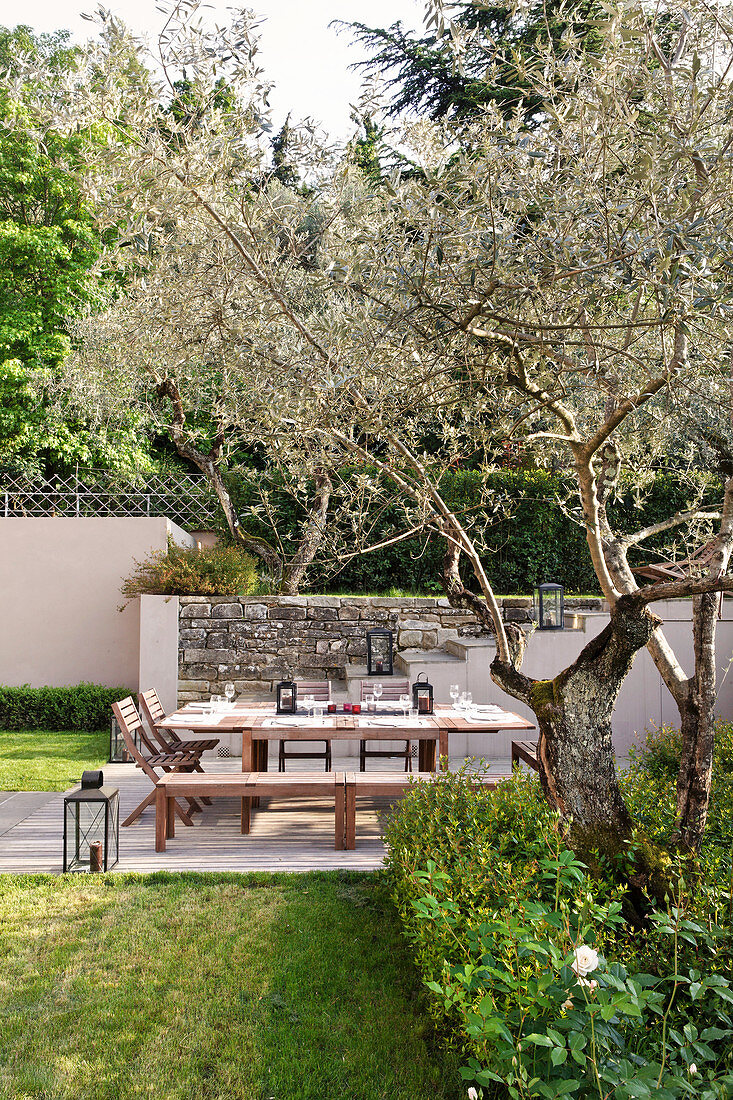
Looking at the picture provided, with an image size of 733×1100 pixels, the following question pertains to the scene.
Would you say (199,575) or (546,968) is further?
(199,575)

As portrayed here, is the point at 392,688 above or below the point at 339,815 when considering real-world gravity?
above

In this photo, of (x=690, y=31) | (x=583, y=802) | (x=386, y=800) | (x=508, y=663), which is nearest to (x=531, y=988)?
(x=583, y=802)

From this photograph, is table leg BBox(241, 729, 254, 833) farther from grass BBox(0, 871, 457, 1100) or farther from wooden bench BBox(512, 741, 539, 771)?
wooden bench BBox(512, 741, 539, 771)

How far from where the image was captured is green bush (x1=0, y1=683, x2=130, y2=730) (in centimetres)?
948

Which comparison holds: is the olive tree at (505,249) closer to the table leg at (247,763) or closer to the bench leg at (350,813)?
the bench leg at (350,813)

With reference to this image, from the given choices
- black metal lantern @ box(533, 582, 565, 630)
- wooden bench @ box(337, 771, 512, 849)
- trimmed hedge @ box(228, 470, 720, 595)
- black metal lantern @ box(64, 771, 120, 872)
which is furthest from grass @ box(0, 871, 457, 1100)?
trimmed hedge @ box(228, 470, 720, 595)

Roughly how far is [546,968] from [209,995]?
1571 mm

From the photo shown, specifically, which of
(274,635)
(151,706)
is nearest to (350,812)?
(151,706)

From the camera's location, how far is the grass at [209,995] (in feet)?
8.74

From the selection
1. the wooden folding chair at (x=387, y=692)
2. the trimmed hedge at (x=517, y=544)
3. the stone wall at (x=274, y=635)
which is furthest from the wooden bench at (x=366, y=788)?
the trimmed hedge at (x=517, y=544)

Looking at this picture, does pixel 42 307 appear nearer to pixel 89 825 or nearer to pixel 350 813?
pixel 89 825

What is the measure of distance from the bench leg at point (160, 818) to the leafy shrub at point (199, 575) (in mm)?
3835

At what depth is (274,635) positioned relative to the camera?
28.8ft

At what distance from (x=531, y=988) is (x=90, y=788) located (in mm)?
3190
